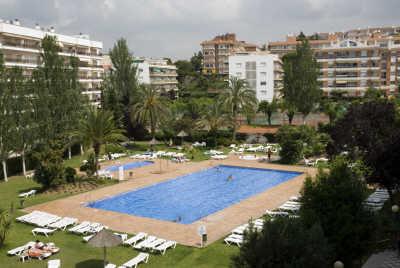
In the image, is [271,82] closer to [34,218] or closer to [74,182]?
[74,182]

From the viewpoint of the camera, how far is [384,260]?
1491 cm

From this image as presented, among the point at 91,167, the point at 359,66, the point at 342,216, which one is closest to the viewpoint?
the point at 342,216

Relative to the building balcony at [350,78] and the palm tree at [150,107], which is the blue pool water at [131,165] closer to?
the palm tree at [150,107]

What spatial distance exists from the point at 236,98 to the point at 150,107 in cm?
942

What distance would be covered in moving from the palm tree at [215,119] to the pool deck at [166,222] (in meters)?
12.2

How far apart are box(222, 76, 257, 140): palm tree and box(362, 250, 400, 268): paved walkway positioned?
1218 inches

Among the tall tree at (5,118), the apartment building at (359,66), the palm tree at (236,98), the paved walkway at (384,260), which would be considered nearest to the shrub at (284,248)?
the paved walkway at (384,260)

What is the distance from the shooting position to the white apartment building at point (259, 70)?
79.5 m

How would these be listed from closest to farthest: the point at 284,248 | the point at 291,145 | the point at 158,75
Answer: the point at 284,248
the point at 291,145
the point at 158,75

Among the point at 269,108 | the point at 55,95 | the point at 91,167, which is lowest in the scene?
the point at 91,167

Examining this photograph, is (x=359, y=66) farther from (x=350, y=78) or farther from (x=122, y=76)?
(x=122, y=76)

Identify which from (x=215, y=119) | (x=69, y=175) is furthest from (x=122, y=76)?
(x=69, y=175)

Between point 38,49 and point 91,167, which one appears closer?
point 91,167

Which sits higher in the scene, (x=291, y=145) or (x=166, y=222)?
(x=291, y=145)
